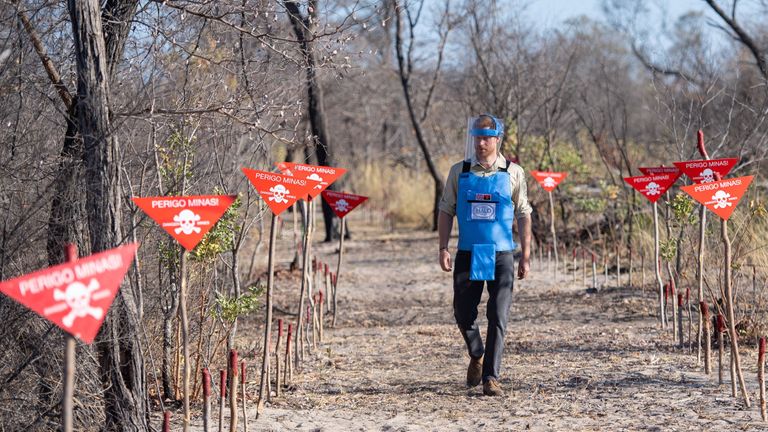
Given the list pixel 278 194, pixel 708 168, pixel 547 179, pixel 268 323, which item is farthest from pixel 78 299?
pixel 547 179

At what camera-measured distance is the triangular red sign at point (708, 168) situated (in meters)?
6.29

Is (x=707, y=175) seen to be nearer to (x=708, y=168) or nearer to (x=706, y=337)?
(x=708, y=168)

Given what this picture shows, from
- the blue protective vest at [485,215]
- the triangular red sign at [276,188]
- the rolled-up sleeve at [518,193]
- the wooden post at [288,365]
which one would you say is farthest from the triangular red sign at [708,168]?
the wooden post at [288,365]

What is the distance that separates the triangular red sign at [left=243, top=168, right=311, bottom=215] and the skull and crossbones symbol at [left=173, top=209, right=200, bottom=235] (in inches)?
52.1

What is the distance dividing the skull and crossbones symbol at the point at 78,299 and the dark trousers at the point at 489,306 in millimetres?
3115

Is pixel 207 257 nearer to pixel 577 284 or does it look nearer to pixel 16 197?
pixel 16 197

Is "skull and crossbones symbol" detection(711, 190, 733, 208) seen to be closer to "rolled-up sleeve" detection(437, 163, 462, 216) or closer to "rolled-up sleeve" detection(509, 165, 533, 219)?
"rolled-up sleeve" detection(509, 165, 533, 219)

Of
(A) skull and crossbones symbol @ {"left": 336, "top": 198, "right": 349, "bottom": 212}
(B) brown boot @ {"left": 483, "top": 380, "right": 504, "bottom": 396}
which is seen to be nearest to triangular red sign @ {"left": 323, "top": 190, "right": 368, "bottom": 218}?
(A) skull and crossbones symbol @ {"left": 336, "top": 198, "right": 349, "bottom": 212}

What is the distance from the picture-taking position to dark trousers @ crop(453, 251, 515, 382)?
Result: 630 cm

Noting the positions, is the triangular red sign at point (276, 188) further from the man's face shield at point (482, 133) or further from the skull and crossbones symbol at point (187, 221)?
the skull and crossbones symbol at point (187, 221)

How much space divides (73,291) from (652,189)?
580 cm

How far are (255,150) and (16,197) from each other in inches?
110

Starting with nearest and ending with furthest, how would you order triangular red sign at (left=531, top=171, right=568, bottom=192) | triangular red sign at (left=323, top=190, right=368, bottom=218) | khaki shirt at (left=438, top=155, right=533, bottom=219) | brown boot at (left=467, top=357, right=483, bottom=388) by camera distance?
khaki shirt at (left=438, top=155, right=533, bottom=219)
brown boot at (left=467, top=357, right=483, bottom=388)
triangular red sign at (left=323, top=190, right=368, bottom=218)
triangular red sign at (left=531, top=171, right=568, bottom=192)

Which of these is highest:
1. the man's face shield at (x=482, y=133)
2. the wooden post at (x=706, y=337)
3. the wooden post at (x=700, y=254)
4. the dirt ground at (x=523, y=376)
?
the man's face shield at (x=482, y=133)
